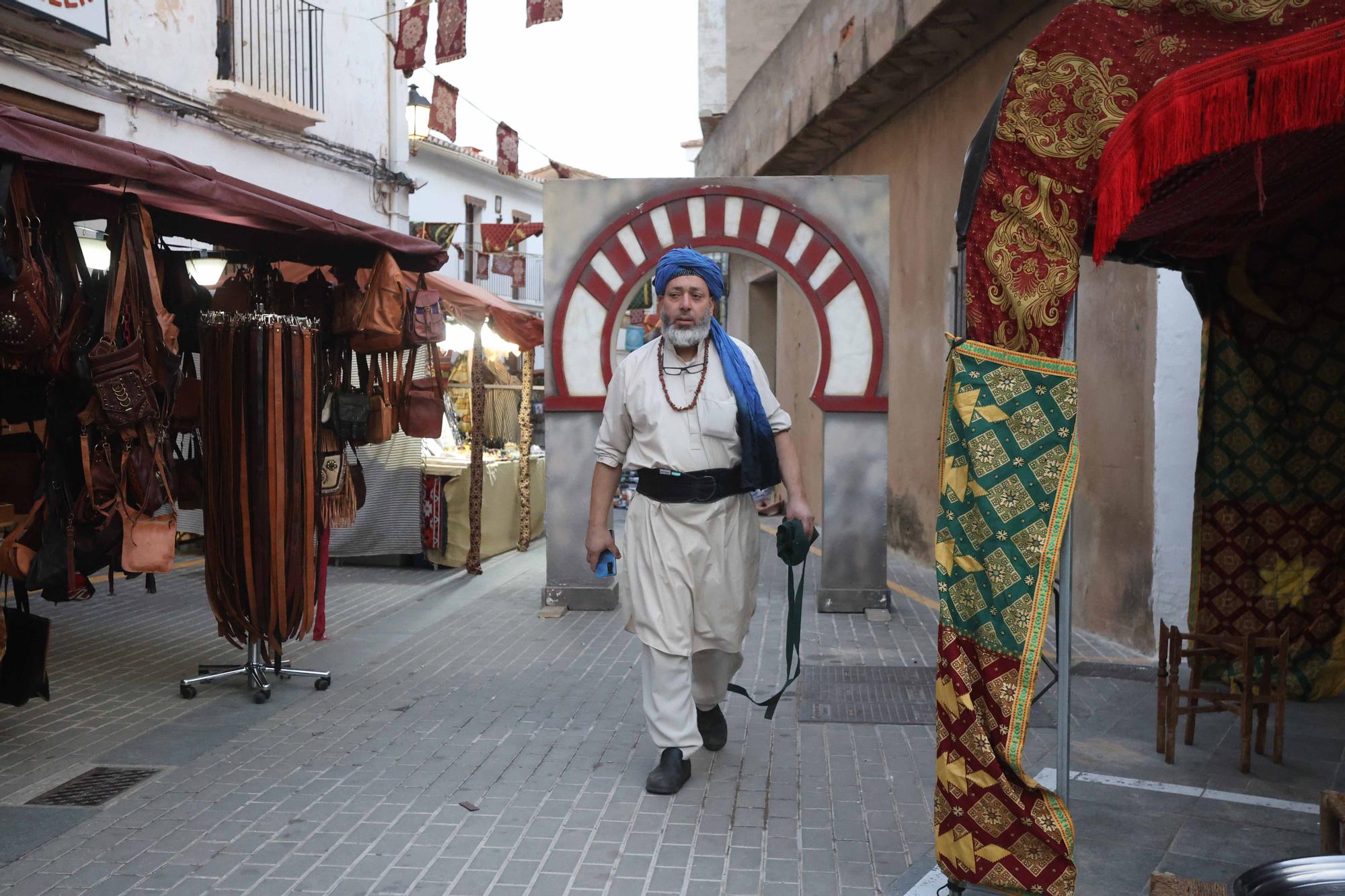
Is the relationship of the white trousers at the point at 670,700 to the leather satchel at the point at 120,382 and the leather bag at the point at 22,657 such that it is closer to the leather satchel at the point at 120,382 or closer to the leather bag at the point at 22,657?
the leather satchel at the point at 120,382

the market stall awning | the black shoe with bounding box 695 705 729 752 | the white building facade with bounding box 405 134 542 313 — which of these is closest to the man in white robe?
the black shoe with bounding box 695 705 729 752

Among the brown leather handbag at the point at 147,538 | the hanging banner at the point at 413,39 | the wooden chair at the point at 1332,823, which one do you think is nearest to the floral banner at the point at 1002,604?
the wooden chair at the point at 1332,823

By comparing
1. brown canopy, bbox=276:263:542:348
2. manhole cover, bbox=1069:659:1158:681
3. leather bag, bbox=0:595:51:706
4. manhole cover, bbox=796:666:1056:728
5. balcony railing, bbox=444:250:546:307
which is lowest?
manhole cover, bbox=796:666:1056:728

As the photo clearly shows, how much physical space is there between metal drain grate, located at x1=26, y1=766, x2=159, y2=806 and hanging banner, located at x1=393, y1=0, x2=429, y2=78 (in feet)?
33.5

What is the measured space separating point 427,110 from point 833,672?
18.5 meters

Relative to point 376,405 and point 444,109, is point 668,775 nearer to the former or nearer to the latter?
point 376,405

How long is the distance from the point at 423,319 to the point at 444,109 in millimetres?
10561

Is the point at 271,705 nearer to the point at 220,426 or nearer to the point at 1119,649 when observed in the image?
the point at 220,426

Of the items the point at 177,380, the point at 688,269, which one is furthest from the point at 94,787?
the point at 688,269

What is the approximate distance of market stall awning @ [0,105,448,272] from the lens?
457 cm

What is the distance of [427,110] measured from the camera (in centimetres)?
2267

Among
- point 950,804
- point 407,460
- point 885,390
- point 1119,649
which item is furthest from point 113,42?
point 950,804

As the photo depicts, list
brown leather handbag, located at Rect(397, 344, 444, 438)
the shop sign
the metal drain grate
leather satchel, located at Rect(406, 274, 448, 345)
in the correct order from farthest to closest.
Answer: the shop sign < brown leather handbag, located at Rect(397, 344, 444, 438) < leather satchel, located at Rect(406, 274, 448, 345) < the metal drain grate

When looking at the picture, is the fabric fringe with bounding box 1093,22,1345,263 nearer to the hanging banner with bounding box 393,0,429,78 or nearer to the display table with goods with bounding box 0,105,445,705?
the display table with goods with bounding box 0,105,445,705
